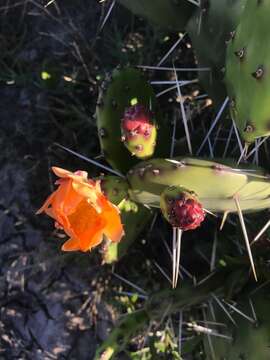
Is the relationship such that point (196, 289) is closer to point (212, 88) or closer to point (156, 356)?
point (156, 356)

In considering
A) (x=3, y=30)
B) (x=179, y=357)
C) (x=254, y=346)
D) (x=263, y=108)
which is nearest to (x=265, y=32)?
(x=263, y=108)

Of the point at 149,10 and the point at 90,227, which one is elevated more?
the point at 149,10

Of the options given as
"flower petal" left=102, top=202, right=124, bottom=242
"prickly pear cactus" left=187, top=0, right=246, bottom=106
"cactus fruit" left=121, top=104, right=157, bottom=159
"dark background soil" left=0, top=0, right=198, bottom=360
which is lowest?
"dark background soil" left=0, top=0, right=198, bottom=360

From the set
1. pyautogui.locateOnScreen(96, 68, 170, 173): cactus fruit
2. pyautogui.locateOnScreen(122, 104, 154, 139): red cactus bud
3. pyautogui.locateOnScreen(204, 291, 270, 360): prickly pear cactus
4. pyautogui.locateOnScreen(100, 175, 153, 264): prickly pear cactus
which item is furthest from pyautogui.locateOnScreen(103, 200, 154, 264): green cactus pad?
pyautogui.locateOnScreen(204, 291, 270, 360): prickly pear cactus

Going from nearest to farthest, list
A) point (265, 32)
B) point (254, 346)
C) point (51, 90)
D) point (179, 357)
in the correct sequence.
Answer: point (265, 32) < point (254, 346) < point (179, 357) < point (51, 90)

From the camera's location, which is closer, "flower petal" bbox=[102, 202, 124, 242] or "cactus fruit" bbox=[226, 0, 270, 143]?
"cactus fruit" bbox=[226, 0, 270, 143]

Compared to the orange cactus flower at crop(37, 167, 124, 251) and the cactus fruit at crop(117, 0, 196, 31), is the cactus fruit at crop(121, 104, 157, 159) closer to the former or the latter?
the orange cactus flower at crop(37, 167, 124, 251)

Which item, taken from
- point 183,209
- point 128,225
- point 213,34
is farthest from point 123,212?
point 213,34
